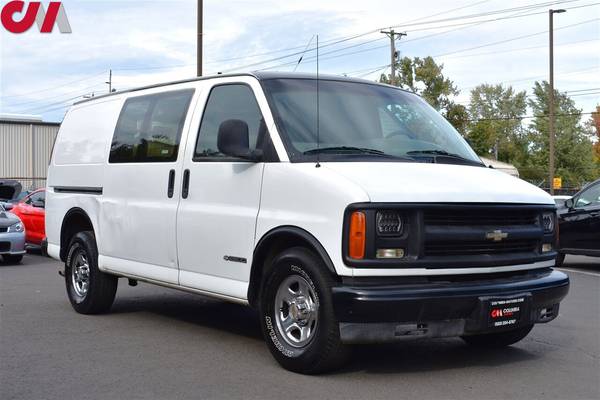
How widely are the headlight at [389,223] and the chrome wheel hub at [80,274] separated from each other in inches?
168

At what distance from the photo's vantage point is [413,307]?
5.27 m

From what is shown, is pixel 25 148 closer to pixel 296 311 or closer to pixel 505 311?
pixel 296 311

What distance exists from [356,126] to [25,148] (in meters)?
34.1

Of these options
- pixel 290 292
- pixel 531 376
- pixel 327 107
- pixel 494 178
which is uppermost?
pixel 327 107

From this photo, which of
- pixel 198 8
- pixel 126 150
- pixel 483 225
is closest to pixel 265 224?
pixel 483 225

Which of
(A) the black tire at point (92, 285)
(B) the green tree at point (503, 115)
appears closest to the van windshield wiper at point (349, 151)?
(A) the black tire at point (92, 285)

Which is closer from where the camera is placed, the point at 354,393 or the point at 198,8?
the point at 354,393

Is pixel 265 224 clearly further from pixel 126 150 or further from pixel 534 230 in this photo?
pixel 126 150

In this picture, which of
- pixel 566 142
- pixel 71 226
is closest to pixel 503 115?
pixel 566 142

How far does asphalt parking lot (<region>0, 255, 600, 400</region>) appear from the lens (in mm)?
5410

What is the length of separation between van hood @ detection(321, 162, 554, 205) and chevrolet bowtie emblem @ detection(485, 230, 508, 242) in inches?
9.0

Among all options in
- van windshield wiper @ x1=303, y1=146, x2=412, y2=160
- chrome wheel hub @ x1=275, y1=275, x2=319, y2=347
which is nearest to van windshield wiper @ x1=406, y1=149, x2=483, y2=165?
van windshield wiper @ x1=303, y1=146, x2=412, y2=160

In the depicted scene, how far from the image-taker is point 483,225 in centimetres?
573

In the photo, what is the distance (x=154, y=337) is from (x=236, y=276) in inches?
55.8
